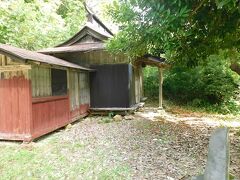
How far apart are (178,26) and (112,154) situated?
3.42 meters

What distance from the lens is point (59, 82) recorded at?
32.3 ft

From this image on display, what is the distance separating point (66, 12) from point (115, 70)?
1751cm

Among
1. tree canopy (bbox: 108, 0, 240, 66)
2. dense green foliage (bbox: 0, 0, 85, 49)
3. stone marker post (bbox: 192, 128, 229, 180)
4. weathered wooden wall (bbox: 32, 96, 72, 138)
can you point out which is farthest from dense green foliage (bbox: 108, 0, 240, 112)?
dense green foliage (bbox: 0, 0, 85, 49)

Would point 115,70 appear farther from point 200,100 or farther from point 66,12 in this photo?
point 66,12

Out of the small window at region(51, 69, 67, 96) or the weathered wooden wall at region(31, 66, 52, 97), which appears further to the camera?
the small window at region(51, 69, 67, 96)

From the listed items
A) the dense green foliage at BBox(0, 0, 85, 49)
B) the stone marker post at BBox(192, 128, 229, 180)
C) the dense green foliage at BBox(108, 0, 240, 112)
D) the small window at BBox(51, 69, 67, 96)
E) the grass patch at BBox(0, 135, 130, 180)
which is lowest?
the grass patch at BBox(0, 135, 130, 180)

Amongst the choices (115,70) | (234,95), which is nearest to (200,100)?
(234,95)

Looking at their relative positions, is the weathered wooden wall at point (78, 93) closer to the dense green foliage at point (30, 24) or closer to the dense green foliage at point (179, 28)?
the dense green foliage at point (179, 28)

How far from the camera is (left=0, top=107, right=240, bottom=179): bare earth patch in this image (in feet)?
16.5

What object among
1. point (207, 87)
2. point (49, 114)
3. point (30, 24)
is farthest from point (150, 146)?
point (30, 24)

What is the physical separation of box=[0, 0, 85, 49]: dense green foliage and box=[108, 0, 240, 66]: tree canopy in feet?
28.1

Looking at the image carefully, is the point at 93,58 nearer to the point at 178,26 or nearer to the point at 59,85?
the point at 59,85

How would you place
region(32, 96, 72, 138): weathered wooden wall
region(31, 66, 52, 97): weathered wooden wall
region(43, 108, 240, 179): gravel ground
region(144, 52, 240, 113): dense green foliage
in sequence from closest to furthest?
1. region(43, 108, 240, 179): gravel ground
2. region(32, 96, 72, 138): weathered wooden wall
3. region(31, 66, 52, 97): weathered wooden wall
4. region(144, 52, 240, 113): dense green foliage

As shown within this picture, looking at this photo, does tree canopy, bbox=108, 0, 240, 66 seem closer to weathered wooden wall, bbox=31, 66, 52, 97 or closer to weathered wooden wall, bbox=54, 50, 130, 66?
weathered wooden wall, bbox=31, 66, 52, 97
